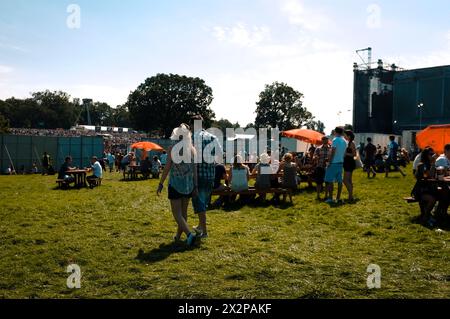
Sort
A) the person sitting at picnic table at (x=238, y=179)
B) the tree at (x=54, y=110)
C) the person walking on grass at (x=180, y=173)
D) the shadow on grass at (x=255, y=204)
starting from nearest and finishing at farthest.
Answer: the person walking on grass at (x=180, y=173) → the shadow on grass at (x=255, y=204) → the person sitting at picnic table at (x=238, y=179) → the tree at (x=54, y=110)

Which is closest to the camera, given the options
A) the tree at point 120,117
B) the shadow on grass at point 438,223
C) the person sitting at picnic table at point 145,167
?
the shadow on grass at point 438,223

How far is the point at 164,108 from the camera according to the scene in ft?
253

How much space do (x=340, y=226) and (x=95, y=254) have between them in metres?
4.47

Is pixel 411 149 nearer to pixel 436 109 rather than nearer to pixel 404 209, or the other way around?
pixel 436 109

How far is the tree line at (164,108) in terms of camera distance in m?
76.9

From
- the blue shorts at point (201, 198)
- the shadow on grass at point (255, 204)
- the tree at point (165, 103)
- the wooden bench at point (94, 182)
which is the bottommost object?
the shadow on grass at point (255, 204)

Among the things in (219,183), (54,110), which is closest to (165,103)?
(54,110)

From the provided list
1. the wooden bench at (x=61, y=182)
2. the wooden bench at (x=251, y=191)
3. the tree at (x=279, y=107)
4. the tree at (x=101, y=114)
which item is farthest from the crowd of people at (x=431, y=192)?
the tree at (x=101, y=114)

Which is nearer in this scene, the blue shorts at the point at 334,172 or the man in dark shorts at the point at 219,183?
the blue shorts at the point at 334,172

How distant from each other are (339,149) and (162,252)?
20.1 feet

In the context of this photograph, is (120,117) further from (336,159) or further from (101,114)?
(336,159)

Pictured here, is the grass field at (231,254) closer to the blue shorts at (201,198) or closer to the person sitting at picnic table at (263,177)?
the blue shorts at (201,198)

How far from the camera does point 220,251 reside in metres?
6.16

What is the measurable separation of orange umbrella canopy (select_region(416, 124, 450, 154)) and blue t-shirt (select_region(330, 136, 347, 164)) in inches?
197
